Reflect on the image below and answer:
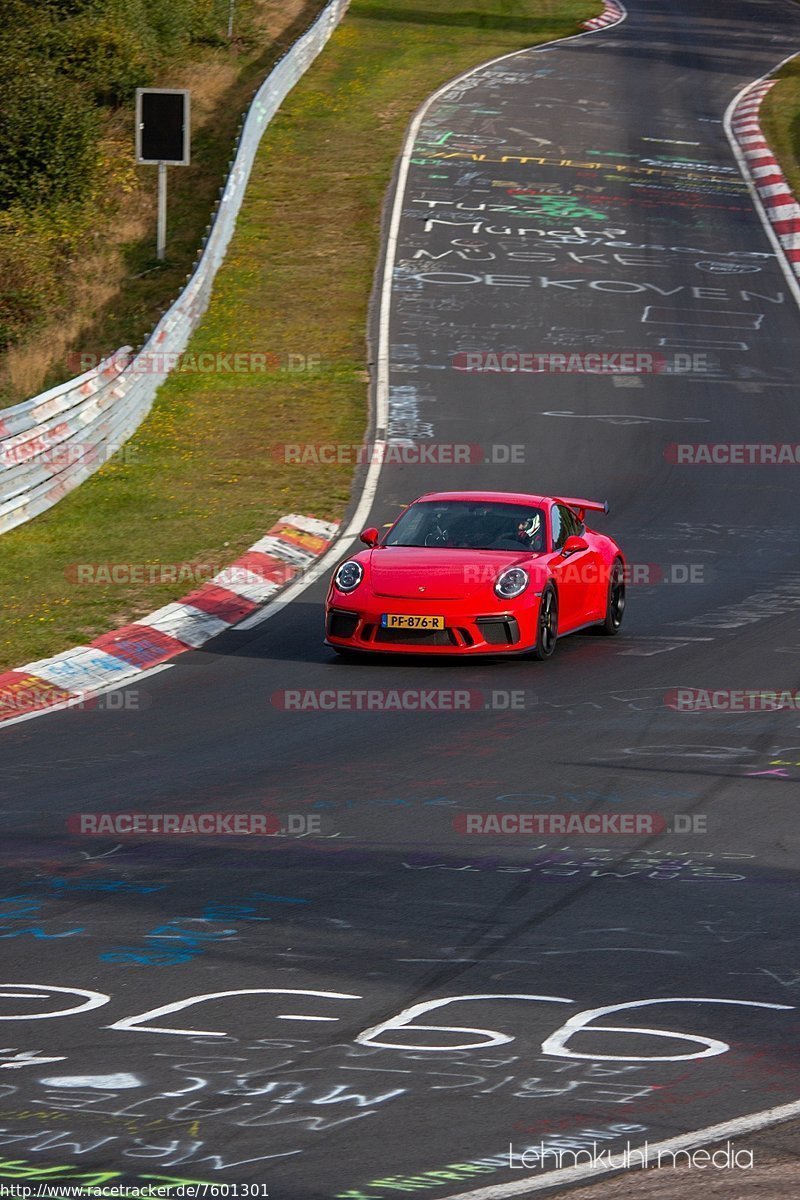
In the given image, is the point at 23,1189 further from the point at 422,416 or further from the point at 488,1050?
the point at 422,416

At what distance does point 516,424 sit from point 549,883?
16.9 metres

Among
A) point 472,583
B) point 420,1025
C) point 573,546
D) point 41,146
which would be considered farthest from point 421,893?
point 41,146

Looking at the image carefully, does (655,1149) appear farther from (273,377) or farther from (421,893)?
(273,377)

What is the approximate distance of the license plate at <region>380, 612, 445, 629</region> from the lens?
13.8 metres

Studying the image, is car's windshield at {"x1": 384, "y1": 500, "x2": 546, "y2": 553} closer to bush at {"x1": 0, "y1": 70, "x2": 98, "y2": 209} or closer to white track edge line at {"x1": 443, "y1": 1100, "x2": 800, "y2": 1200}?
white track edge line at {"x1": 443, "y1": 1100, "x2": 800, "y2": 1200}

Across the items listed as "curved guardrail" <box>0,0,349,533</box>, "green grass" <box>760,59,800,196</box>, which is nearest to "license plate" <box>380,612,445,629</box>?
"curved guardrail" <box>0,0,349,533</box>

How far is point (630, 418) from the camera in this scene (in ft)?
82.4

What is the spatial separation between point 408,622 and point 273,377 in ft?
46.4

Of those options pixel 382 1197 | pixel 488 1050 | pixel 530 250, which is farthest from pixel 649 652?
pixel 530 250

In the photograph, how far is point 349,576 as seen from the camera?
14109mm

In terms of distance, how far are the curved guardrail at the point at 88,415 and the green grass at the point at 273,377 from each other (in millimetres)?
274

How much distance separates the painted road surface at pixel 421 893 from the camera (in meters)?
5.13

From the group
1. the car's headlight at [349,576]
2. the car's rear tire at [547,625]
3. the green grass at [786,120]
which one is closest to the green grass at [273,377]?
the car's headlight at [349,576]

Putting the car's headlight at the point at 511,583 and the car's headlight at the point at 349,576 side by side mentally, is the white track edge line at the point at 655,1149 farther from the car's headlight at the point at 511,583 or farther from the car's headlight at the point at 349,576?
the car's headlight at the point at 349,576
